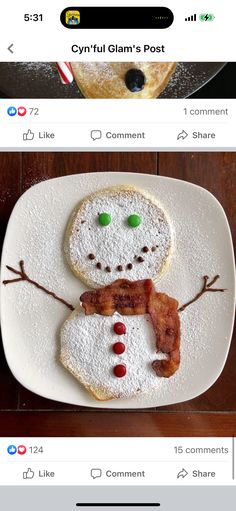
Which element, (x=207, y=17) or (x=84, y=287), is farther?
(x=84, y=287)

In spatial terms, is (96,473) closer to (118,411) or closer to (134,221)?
(118,411)

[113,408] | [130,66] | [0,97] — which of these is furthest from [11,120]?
[113,408]

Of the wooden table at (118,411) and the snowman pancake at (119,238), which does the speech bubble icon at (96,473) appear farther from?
the snowman pancake at (119,238)

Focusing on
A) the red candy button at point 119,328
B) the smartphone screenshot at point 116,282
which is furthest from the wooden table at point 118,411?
the red candy button at point 119,328

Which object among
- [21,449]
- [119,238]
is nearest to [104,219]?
[119,238]
